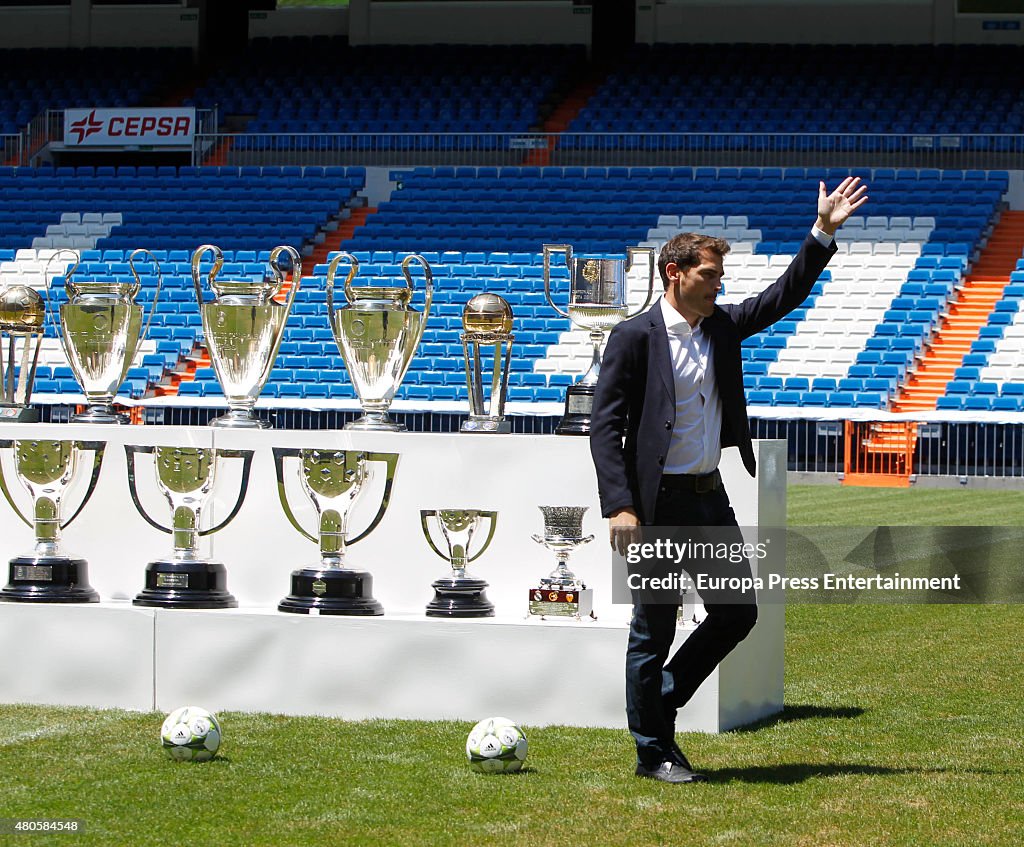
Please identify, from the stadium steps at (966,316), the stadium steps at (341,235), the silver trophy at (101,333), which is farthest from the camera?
the stadium steps at (341,235)

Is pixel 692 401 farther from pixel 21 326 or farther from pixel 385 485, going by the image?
pixel 21 326

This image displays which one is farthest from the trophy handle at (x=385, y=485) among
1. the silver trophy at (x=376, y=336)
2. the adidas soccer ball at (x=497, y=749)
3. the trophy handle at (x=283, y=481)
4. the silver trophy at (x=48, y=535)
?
the adidas soccer ball at (x=497, y=749)

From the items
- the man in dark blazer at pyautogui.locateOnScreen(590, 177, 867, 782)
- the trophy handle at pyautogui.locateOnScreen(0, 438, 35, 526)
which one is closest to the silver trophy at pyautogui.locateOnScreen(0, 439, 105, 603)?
the trophy handle at pyautogui.locateOnScreen(0, 438, 35, 526)

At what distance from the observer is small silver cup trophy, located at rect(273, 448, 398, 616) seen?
6.05 metres

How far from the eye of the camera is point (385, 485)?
6.29 metres

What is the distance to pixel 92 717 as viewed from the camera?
5.86 metres

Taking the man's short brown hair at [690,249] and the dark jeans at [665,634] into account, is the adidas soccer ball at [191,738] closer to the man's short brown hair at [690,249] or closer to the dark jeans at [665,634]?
the dark jeans at [665,634]

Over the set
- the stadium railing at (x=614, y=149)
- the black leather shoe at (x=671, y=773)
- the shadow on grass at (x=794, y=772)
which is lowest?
the shadow on grass at (x=794, y=772)

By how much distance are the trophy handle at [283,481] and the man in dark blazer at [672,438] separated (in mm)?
1729

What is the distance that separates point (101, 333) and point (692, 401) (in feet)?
10.5

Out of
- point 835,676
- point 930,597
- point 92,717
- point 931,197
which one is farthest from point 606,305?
point 931,197

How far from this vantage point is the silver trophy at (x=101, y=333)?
7059mm

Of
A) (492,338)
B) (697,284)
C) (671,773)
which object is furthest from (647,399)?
(492,338)

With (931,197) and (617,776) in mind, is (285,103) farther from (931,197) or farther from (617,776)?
(617,776)
